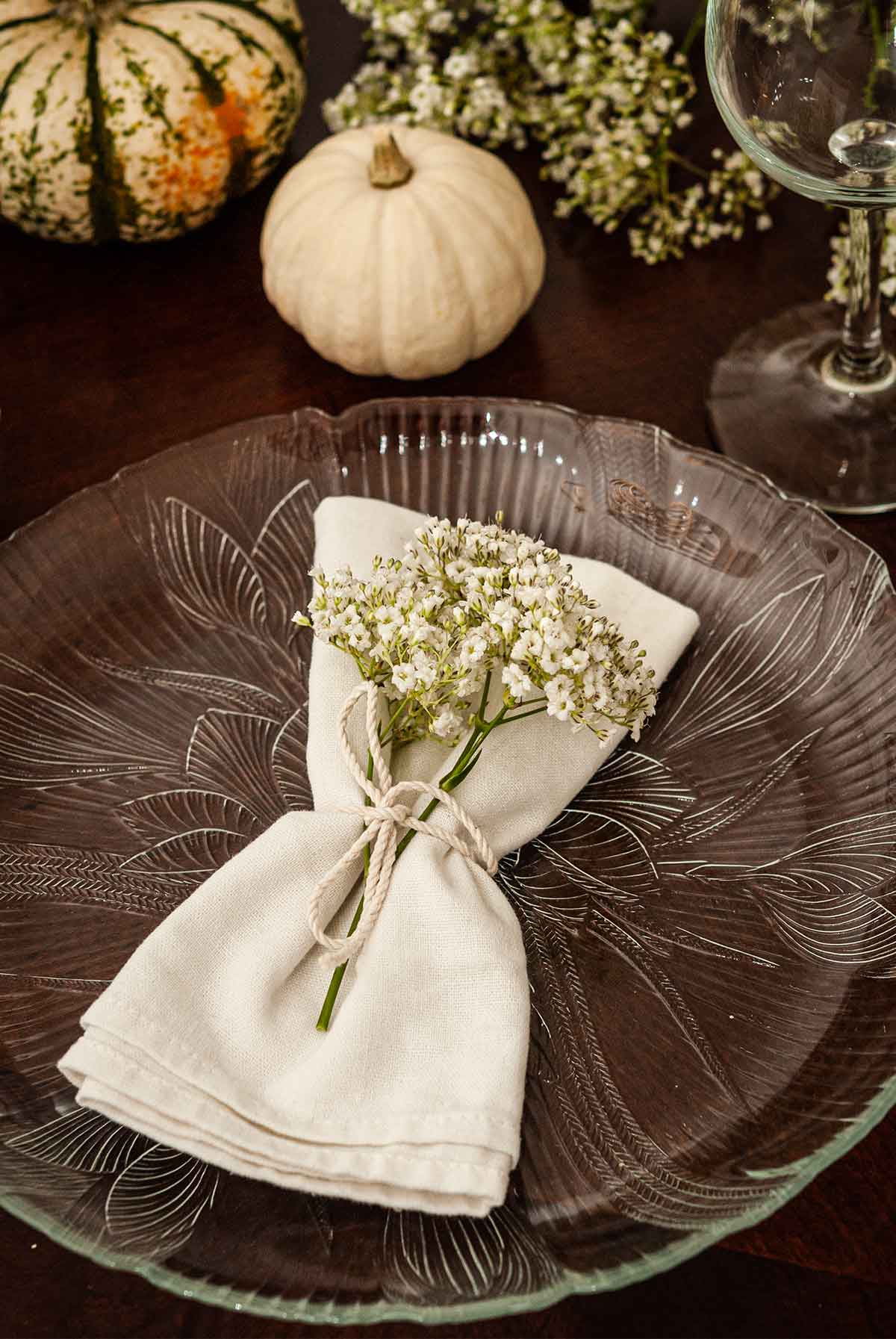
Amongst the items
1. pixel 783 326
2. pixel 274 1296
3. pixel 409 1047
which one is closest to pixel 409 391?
pixel 783 326

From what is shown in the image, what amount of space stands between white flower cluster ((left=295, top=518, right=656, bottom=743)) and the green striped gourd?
47 centimetres

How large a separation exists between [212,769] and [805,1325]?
0.44 m

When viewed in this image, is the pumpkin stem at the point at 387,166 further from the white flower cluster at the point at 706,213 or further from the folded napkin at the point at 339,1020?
the folded napkin at the point at 339,1020

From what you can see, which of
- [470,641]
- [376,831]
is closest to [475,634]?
[470,641]

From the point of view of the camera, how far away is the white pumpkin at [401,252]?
0.95m

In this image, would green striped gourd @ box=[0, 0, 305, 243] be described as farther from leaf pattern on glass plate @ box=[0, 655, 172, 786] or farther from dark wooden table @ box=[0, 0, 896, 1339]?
leaf pattern on glass plate @ box=[0, 655, 172, 786]

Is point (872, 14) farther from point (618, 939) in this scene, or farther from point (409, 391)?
point (618, 939)

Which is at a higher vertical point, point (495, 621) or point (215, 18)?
point (215, 18)

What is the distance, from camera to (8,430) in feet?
3.39

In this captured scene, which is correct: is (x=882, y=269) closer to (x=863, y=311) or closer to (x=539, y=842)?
(x=863, y=311)

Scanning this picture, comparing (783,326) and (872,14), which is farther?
(783,326)

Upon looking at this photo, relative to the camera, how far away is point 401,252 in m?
0.94

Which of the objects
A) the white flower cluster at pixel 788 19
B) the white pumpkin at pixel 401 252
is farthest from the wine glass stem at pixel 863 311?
the white pumpkin at pixel 401 252

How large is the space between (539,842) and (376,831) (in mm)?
105
